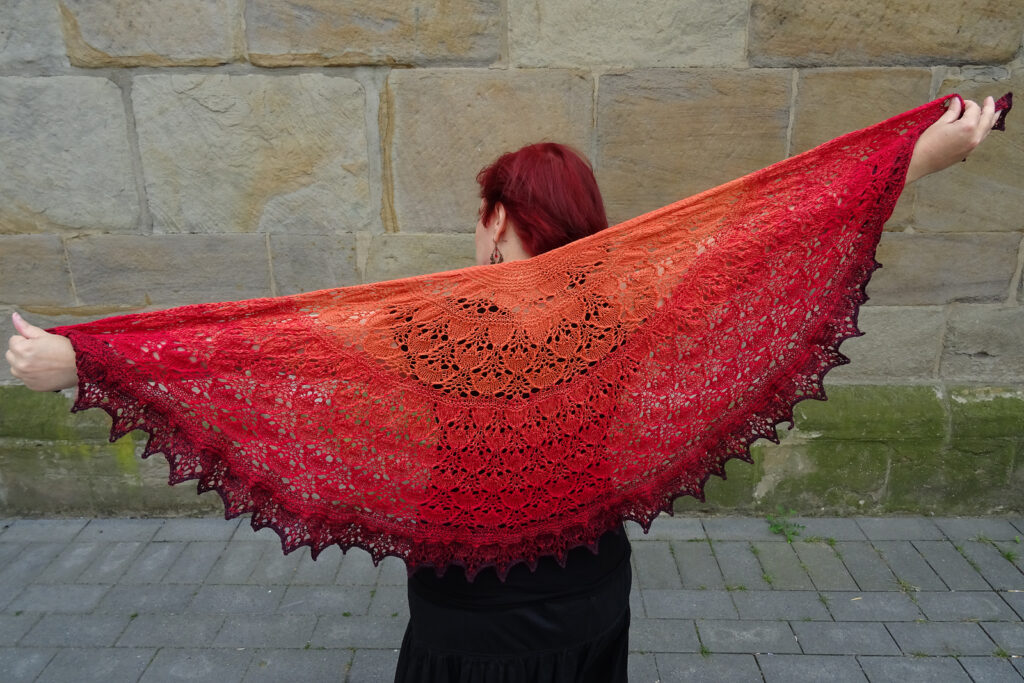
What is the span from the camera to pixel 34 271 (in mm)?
3512

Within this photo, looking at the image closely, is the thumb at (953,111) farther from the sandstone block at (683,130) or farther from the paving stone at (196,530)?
the paving stone at (196,530)

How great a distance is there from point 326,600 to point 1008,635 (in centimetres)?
287

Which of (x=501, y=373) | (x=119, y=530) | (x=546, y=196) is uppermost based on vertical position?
(x=546, y=196)

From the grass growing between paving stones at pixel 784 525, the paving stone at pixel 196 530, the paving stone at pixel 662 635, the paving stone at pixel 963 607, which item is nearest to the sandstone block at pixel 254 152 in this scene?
the paving stone at pixel 196 530

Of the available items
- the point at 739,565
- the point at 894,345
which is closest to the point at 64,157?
the point at 739,565

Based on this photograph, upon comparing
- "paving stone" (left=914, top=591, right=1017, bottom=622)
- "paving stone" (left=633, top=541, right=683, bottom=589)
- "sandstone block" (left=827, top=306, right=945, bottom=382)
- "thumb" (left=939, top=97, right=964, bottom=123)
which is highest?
"thumb" (left=939, top=97, right=964, bottom=123)

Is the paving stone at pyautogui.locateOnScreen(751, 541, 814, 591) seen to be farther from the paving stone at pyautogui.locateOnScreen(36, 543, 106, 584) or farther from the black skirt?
the paving stone at pyautogui.locateOnScreen(36, 543, 106, 584)

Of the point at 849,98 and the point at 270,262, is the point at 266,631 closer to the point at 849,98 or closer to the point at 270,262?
the point at 270,262

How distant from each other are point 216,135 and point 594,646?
2.86m

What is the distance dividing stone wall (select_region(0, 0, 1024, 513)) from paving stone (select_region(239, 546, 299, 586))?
1019mm

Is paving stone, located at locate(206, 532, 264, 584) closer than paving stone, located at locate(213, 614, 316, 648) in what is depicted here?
No

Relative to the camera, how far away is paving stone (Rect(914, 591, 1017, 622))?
9.57 feet

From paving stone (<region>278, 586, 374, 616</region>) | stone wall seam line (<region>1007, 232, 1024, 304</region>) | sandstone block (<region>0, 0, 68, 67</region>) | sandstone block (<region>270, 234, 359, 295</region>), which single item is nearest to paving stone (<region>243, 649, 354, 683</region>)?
paving stone (<region>278, 586, 374, 616</region>)

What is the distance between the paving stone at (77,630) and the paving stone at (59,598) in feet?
0.18
